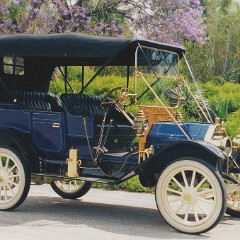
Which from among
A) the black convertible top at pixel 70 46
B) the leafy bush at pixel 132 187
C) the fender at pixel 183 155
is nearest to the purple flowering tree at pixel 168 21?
the leafy bush at pixel 132 187

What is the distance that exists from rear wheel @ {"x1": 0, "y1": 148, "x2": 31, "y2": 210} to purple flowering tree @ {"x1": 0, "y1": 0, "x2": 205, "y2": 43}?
10841 mm

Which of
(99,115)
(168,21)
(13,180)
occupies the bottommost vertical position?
(13,180)

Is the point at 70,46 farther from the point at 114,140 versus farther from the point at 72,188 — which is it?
the point at 72,188

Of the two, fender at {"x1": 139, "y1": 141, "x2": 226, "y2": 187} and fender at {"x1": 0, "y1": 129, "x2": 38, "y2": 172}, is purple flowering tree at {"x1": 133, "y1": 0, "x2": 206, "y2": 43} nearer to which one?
fender at {"x1": 0, "y1": 129, "x2": 38, "y2": 172}

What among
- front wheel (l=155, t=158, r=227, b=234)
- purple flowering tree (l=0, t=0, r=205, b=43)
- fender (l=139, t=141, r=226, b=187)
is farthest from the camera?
purple flowering tree (l=0, t=0, r=205, b=43)

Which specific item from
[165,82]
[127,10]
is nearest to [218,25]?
[127,10]

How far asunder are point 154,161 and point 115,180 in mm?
524

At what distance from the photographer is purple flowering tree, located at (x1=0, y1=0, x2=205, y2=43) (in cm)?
1873

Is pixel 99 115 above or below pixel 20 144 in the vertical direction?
above

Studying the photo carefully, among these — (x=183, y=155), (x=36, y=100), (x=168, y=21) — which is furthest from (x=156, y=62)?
(x=168, y=21)

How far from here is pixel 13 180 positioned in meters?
8.03

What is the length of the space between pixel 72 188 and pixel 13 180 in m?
1.38

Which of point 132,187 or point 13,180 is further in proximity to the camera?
point 132,187

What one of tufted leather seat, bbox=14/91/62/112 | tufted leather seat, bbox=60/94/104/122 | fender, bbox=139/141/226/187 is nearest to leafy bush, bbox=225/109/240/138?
tufted leather seat, bbox=60/94/104/122
